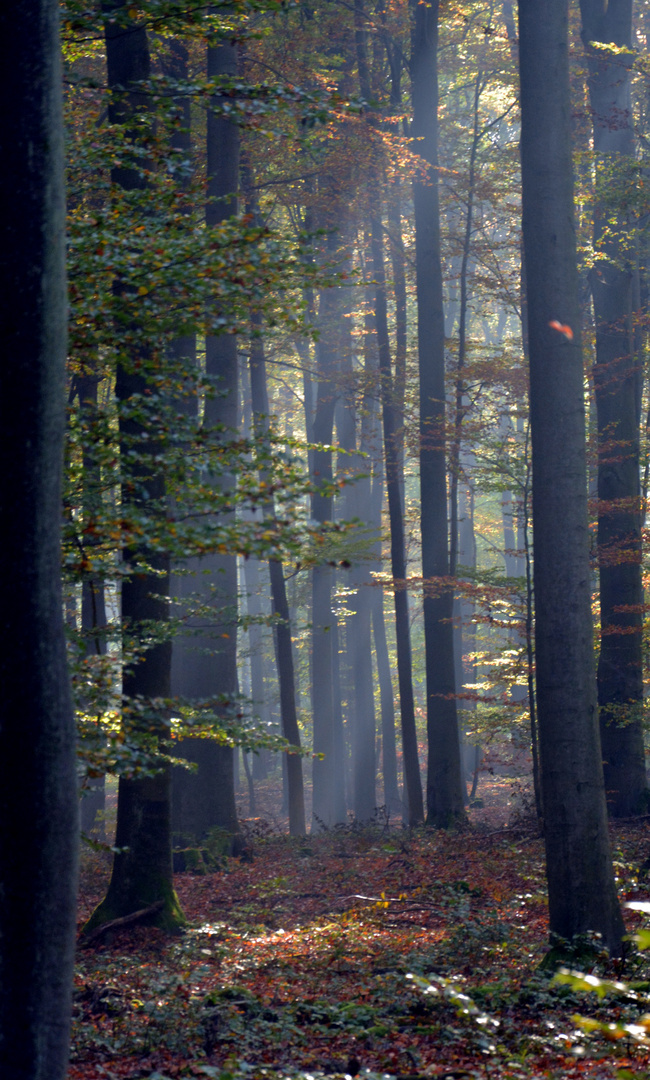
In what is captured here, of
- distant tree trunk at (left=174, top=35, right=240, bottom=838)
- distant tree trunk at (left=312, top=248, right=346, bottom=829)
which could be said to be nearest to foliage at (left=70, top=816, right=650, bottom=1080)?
distant tree trunk at (left=174, top=35, right=240, bottom=838)

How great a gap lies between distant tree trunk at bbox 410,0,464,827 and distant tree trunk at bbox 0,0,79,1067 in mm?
11650

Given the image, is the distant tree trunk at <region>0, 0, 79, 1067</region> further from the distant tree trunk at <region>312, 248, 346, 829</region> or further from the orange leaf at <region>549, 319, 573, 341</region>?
the distant tree trunk at <region>312, 248, 346, 829</region>

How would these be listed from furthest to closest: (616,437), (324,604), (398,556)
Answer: (324,604) → (398,556) → (616,437)

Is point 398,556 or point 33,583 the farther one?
point 398,556

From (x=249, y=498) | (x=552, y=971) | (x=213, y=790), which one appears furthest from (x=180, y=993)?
(x=213, y=790)

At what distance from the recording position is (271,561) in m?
8.05

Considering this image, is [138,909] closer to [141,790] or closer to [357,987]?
[141,790]

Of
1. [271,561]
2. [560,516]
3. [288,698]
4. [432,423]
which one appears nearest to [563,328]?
[560,516]

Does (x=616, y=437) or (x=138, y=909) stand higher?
(x=616, y=437)

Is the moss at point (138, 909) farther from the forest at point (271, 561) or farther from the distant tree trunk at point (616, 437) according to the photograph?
the distant tree trunk at point (616, 437)

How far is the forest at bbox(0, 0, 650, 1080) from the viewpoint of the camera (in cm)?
405

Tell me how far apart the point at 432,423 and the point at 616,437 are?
3.24 metres

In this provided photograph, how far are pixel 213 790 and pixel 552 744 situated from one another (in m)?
8.25

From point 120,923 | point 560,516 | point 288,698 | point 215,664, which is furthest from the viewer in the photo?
point 288,698
